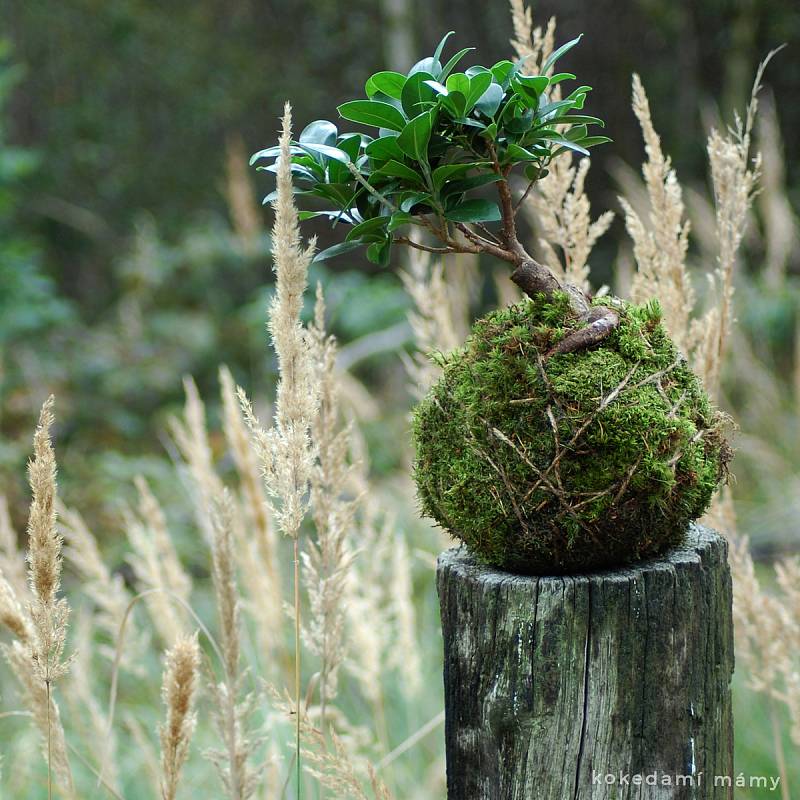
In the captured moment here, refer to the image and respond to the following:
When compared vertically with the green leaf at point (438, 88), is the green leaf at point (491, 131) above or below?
below

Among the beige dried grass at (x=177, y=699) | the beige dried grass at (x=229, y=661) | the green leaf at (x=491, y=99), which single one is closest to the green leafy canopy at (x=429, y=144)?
the green leaf at (x=491, y=99)

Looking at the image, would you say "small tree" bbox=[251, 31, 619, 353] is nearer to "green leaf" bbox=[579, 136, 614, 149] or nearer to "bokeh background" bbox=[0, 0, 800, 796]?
"green leaf" bbox=[579, 136, 614, 149]

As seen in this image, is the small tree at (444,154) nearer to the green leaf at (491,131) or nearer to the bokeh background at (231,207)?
the green leaf at (491,131)

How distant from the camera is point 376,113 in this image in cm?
102

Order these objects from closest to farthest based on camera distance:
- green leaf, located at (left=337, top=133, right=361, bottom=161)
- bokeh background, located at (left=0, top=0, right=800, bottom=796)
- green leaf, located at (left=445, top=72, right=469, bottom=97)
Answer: green leaf, located at (left=445, top=72, right=469, bottom=97) → green leaf, located at (left=337, top=133, right=361, bottom=161) → bokeh background, located at (left=0, top=0, right=800, bottom=796)

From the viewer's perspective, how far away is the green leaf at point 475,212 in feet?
3.34

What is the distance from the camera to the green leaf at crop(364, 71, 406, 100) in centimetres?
102

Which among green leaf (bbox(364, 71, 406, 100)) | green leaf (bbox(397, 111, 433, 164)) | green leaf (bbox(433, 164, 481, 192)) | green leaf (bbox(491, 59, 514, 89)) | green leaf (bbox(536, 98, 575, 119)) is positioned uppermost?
green leaf (bbox(491, 59, 514, 89))

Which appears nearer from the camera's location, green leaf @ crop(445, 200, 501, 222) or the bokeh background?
green leaf @ crop(445, 200, 501, 222)

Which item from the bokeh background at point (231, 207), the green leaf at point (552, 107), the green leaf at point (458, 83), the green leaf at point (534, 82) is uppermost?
the bokeh background at point (231, 207)

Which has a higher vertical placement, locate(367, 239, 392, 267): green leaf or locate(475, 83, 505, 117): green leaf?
locate(475, 83, 505, 117): green leaf

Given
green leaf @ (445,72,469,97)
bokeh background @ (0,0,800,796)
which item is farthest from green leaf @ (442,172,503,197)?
bokeh background @ (0,0,800,796)

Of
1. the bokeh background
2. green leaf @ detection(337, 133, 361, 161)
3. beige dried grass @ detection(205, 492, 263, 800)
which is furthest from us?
the bokeh background

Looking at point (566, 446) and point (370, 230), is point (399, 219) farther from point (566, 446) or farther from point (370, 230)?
point (566, 446)
